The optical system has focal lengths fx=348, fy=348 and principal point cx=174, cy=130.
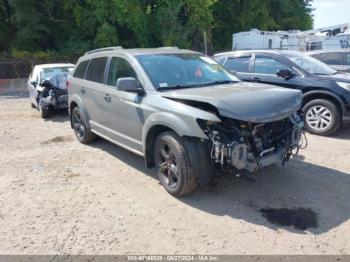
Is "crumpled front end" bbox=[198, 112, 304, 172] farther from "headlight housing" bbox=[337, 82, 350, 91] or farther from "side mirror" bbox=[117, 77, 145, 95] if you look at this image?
"headlight housing" bbox=[337, 82, 350, 91]

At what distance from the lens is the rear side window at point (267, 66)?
294 inches

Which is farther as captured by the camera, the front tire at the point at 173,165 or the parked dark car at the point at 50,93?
the parked dark car at the point at 50,93

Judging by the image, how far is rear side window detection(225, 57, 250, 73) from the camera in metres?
7.98

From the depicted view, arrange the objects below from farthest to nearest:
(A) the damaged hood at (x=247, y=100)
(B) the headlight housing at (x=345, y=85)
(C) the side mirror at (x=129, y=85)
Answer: (B) the headlight housing at (x=345, y=85), (C) the side mirror at (x=129, y=85), (A) the damaged hood at (x=247, y=100)

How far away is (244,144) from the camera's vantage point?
3.90m

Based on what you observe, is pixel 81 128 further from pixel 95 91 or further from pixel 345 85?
pixel 345 85

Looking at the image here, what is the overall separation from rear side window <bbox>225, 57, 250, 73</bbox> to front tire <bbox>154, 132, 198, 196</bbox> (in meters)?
4.18

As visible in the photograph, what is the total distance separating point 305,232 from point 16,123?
26.4 ft

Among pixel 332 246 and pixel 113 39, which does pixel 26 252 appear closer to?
pixel 332 246

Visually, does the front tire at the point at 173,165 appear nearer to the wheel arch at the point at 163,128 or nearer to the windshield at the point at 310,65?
the wheel arch at the point at 163,128

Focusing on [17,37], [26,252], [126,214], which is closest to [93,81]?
[126,214]

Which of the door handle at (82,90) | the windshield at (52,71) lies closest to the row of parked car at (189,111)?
the door handle at (82,90)

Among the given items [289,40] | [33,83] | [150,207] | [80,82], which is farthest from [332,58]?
[289,40]

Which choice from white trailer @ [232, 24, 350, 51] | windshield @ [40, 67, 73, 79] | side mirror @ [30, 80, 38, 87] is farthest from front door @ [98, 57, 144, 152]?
white trailer @ [232, 24, 350, 51]
